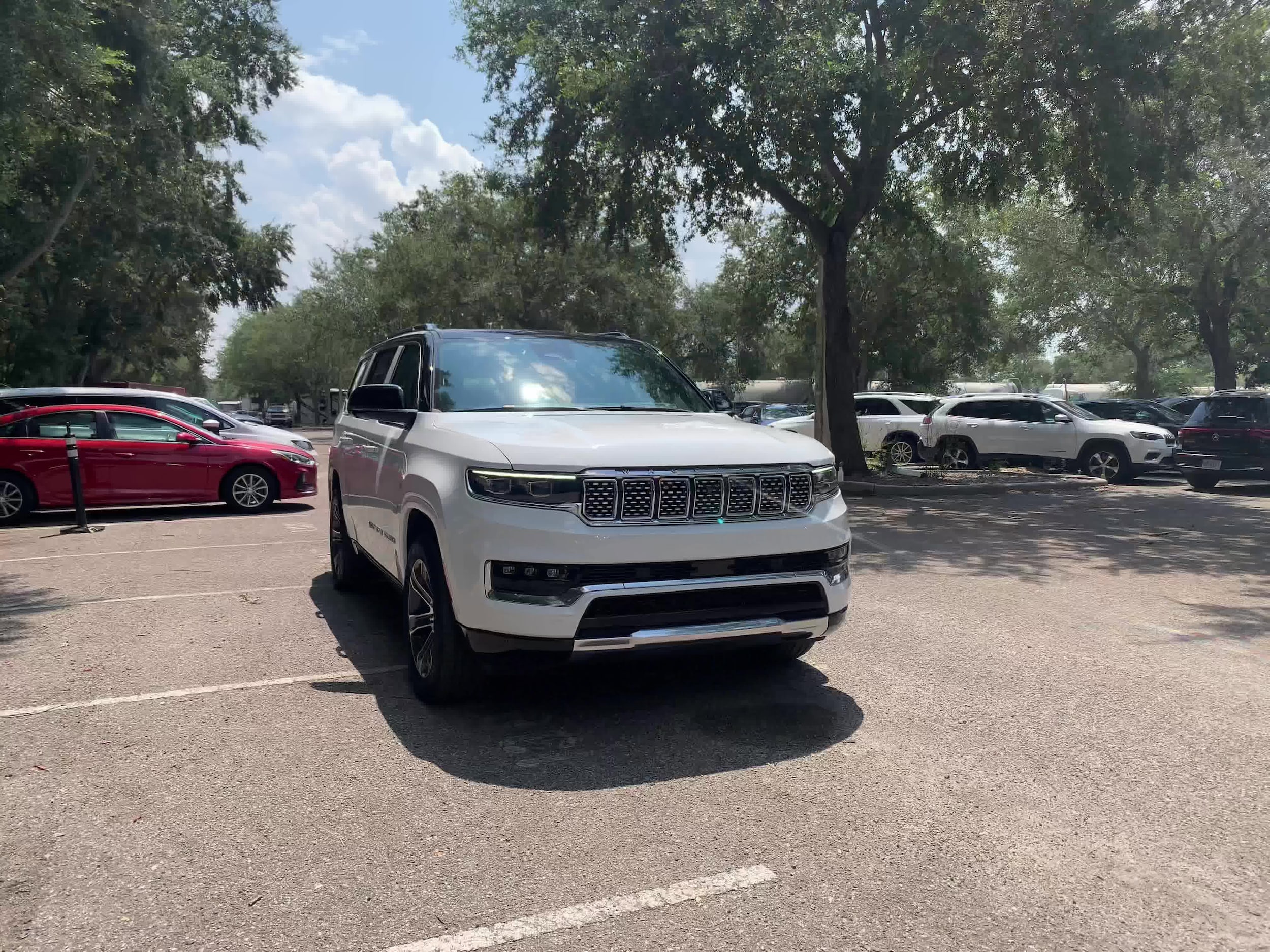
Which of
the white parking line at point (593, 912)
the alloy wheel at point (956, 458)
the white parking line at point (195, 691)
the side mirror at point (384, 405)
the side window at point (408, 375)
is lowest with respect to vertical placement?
the alloy wheel at point (956, 458)

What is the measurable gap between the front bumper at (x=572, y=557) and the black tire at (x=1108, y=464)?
52.8 feet

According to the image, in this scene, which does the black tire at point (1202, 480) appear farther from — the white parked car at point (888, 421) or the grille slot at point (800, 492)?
the grille slot at point (800, 492)

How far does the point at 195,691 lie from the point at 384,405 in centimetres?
179

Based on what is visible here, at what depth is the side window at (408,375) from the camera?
236 inches

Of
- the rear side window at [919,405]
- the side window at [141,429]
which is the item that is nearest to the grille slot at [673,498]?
the side window at [141,429]

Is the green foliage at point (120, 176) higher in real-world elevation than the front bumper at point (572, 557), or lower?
higher

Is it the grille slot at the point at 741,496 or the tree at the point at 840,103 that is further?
the tree at the point at 840,103

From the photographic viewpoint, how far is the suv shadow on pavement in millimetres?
4238

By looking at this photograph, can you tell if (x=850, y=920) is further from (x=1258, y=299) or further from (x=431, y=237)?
(x=431, y=237)

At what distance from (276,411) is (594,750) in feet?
240

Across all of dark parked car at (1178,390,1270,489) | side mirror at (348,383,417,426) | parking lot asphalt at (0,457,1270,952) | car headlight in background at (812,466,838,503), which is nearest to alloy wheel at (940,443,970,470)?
dark parked car at (1178,390,1270,489)

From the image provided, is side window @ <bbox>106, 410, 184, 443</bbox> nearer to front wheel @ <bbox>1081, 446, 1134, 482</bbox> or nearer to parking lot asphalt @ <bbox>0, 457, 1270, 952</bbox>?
parking lot asphalt @ <bbox>0, 457, 1270, 952</bbox>

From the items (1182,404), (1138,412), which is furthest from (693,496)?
(1182,404)

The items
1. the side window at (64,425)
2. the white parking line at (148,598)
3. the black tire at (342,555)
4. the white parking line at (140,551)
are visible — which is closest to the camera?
the white parking line at (148,598)
